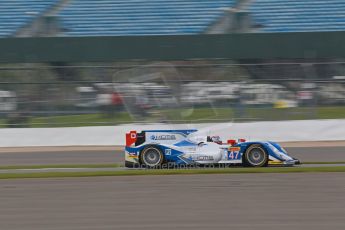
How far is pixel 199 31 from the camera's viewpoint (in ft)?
73.3

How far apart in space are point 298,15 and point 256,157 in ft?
39.0

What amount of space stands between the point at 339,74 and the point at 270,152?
7530 mm

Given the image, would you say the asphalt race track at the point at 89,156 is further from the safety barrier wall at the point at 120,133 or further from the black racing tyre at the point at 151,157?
the black racing tyre at the point at 151,157

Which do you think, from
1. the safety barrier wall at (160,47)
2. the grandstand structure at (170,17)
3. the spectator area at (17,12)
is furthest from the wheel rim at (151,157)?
the spectator area at (17,12)

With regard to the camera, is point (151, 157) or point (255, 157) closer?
point (255, 157)

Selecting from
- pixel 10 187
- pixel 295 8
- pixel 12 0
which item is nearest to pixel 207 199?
pixel 10 187

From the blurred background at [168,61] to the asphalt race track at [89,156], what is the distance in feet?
3.67

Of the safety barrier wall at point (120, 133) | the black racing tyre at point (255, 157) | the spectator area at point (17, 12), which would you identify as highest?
the spectator area at point (17, 12)

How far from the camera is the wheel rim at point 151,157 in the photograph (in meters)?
11.9

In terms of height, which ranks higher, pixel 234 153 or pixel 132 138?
pixel 132 138

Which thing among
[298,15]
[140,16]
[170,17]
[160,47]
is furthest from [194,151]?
[298,15]

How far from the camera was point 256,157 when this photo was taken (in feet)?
38.2

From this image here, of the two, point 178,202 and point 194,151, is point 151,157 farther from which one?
point 178,202

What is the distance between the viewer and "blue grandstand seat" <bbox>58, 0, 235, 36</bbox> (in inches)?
883
